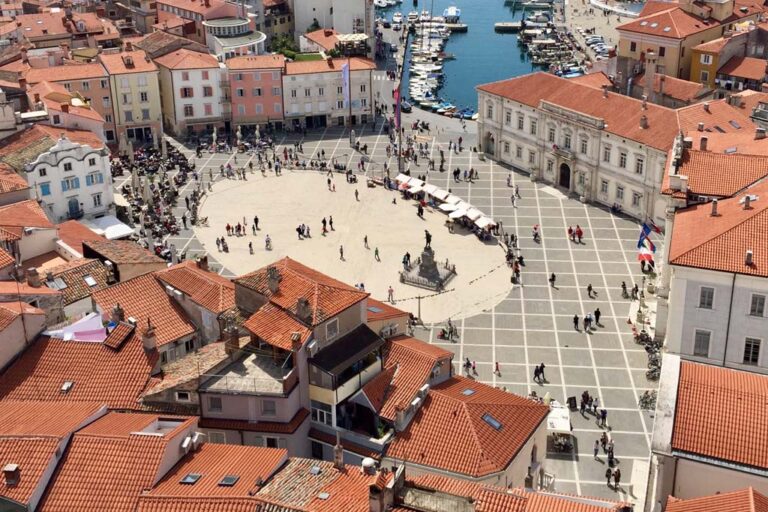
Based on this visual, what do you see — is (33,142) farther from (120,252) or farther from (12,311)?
(12,311)

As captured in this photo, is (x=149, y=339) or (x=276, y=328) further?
(x=149, y=339)

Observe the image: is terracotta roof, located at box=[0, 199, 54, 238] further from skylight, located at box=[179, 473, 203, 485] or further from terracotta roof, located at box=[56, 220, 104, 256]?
skylight, located at box=[179, 473, 203, 485]

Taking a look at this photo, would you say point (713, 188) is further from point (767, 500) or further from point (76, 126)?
point (76, 126)

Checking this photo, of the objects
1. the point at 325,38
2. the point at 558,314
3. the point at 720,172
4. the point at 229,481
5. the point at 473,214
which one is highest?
the point at 720,172

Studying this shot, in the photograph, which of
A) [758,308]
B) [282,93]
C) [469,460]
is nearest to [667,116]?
[758,308]

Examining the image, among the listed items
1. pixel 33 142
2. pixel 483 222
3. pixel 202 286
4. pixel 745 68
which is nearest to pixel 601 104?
pixel 483 222

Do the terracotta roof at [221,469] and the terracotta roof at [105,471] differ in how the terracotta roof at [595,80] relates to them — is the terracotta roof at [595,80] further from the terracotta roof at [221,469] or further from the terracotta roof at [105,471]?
the terracotta roof at [105,471]
